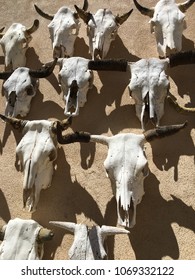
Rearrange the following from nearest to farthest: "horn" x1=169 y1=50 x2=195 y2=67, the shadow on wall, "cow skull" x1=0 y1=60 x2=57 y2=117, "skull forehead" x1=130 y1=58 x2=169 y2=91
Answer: the shadow on wall < "skull forehead" x1=130 y1=58 x2=169 y2=91 < "horn" x1=169 y1=50 x2=195 y2=67 < "cow skull" x1=0 y1=60 x2=57 y2=117

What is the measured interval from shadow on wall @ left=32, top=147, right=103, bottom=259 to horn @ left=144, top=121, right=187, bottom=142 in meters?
0.89

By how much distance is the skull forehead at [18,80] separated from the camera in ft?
18.0

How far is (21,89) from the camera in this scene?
17.9 feet

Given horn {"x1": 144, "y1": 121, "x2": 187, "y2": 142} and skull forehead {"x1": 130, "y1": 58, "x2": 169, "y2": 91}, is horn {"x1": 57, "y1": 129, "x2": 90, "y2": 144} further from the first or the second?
skull forehead {"x1": 130, "y1": 58, "x2": 169, "y2": 91}

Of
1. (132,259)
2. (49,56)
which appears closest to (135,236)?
(132,259)

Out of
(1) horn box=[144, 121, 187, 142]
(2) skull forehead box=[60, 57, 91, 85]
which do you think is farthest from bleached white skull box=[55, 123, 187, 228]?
(2) skull forehead box=[60, 57, 91, 85]

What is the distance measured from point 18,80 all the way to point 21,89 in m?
0.15

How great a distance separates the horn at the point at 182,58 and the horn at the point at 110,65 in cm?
56

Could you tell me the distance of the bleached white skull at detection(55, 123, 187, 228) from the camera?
4.09m

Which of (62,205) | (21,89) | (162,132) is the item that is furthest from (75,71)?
(62,205)

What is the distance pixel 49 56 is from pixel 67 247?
3.06 m

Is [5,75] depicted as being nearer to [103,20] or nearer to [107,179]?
[103,20]

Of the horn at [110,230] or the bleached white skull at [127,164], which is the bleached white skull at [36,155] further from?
the horn at [110,230]
